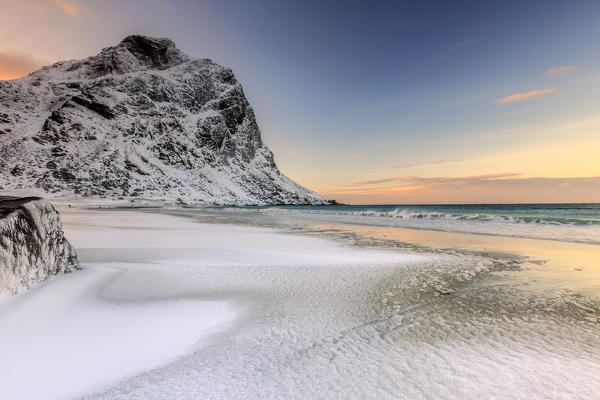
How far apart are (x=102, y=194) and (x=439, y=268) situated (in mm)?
109714

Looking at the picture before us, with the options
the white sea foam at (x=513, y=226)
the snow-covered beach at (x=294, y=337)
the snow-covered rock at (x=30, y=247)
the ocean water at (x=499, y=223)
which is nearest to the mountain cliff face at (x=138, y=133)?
the ocean water at (x=499, y=223)

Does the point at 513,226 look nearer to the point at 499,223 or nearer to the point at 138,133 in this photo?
the point at 499,223

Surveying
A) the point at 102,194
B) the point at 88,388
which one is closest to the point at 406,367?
the point at 88,388

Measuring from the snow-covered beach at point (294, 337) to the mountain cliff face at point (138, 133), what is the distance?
350 feet

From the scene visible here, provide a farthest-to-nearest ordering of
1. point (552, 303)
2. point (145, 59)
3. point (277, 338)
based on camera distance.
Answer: point (145, 59) → point (552, 303) → point (277, 338)

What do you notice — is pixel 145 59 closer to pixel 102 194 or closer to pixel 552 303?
pixel 102 194

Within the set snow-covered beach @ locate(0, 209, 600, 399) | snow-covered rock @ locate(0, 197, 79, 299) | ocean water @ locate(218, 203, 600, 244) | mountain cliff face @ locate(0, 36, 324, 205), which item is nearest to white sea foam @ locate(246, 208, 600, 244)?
ocean water @ locate(218, 203, 600, 244)

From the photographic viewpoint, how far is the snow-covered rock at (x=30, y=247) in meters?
3.96

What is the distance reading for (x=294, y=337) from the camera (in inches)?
127

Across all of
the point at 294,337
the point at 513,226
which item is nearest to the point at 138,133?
the point at 513,226

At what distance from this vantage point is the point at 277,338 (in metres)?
3.20

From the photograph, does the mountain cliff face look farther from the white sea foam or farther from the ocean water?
the white sea foam

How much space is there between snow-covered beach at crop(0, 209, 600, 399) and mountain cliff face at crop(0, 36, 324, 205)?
106745mm

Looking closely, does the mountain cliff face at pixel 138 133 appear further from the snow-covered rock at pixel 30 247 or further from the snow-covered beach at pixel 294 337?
the snow-covered beach at pixel 294 337
